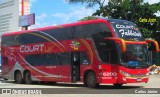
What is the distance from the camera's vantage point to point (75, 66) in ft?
75.5

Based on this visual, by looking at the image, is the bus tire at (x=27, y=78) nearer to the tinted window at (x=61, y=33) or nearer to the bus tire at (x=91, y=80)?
the tinted window at (x=61, y=33)

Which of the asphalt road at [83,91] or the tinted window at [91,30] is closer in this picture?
the asphalt road at [83,91]

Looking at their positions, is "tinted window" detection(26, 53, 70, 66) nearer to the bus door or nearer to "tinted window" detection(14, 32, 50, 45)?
the bus door

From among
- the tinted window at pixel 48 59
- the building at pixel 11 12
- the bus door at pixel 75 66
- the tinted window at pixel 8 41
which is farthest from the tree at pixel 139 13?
the bus door at pixel 75 66

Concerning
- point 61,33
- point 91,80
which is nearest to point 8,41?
point 61,33

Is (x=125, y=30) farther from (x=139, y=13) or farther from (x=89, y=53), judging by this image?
(x=139, y=13)

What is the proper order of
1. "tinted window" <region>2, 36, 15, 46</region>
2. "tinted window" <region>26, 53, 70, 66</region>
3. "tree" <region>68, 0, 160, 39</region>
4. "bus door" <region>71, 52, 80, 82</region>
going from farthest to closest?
1. "tree" <region>68, 0, 160, 39</region>
2. "tinted window" <region>2, 36, 15, 46</region>
3. "tinted window" <region>26, 53, 70, 66</region>
4. "bus door" <region>71, 52, 80, 82</region>

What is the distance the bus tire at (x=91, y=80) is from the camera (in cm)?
2158

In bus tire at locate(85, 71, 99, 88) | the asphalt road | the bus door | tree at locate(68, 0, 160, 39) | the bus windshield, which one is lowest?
the asphalt road

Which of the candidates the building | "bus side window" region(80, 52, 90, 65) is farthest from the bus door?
the building

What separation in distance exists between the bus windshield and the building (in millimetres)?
43112

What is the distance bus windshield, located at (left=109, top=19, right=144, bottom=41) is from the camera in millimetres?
20875

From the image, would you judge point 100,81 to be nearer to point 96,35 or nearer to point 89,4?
point 96,35

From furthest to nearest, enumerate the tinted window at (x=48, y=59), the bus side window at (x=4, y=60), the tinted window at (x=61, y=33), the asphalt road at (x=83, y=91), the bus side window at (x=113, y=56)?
the bus side window at (x=4, y=60) → the tinted window at (x=48, y=59) → the tinted window at (x=61, y=33) → the bus side window at (x=113, y=56) → the asphalt road at (x=83, y=91)
